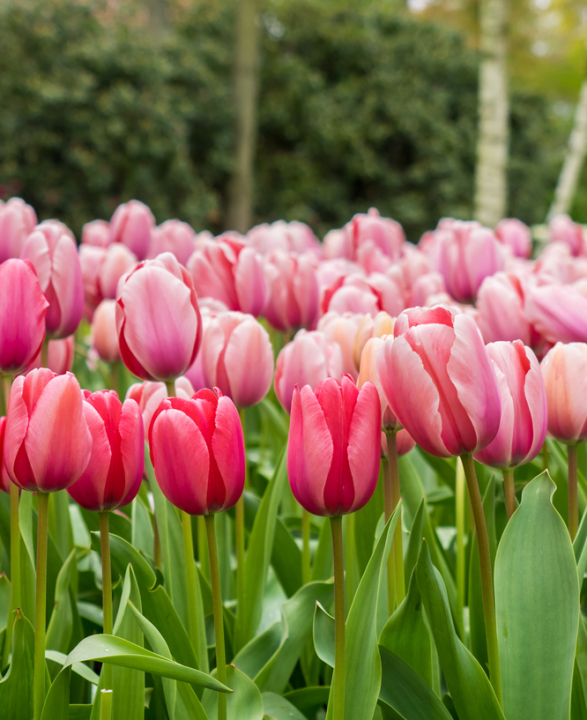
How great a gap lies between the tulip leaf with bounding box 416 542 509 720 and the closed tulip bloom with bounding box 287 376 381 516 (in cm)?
10

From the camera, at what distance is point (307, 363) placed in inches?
42.4

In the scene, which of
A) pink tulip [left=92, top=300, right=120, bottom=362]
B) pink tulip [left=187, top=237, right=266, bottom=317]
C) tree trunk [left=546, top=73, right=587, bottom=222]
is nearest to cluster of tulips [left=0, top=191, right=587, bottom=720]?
pink tulip [left=187, top=237, right=266, bottom=317]

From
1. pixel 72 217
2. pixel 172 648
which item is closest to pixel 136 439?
pixel 172 648

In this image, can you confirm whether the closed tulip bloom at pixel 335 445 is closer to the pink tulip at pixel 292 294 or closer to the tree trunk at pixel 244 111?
the pink tulip at pixel 292 294

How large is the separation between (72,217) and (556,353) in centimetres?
797

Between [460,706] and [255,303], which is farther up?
[255,303]

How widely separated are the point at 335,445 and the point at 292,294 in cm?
93

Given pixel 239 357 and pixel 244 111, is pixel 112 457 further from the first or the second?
pixel 244 111

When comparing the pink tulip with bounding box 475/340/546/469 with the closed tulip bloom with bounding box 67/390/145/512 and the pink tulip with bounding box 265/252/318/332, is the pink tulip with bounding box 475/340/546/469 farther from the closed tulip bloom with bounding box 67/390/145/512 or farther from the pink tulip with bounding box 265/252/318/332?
the pink tulip with bounding box 265/252/318/332

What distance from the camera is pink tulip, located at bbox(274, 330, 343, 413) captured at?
1.08 m

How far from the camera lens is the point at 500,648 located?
804 millimetres

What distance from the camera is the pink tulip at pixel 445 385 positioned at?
2.37 ft

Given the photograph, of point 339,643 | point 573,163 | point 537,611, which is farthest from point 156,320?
point 573,163

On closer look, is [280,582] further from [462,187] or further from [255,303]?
[462,187]
